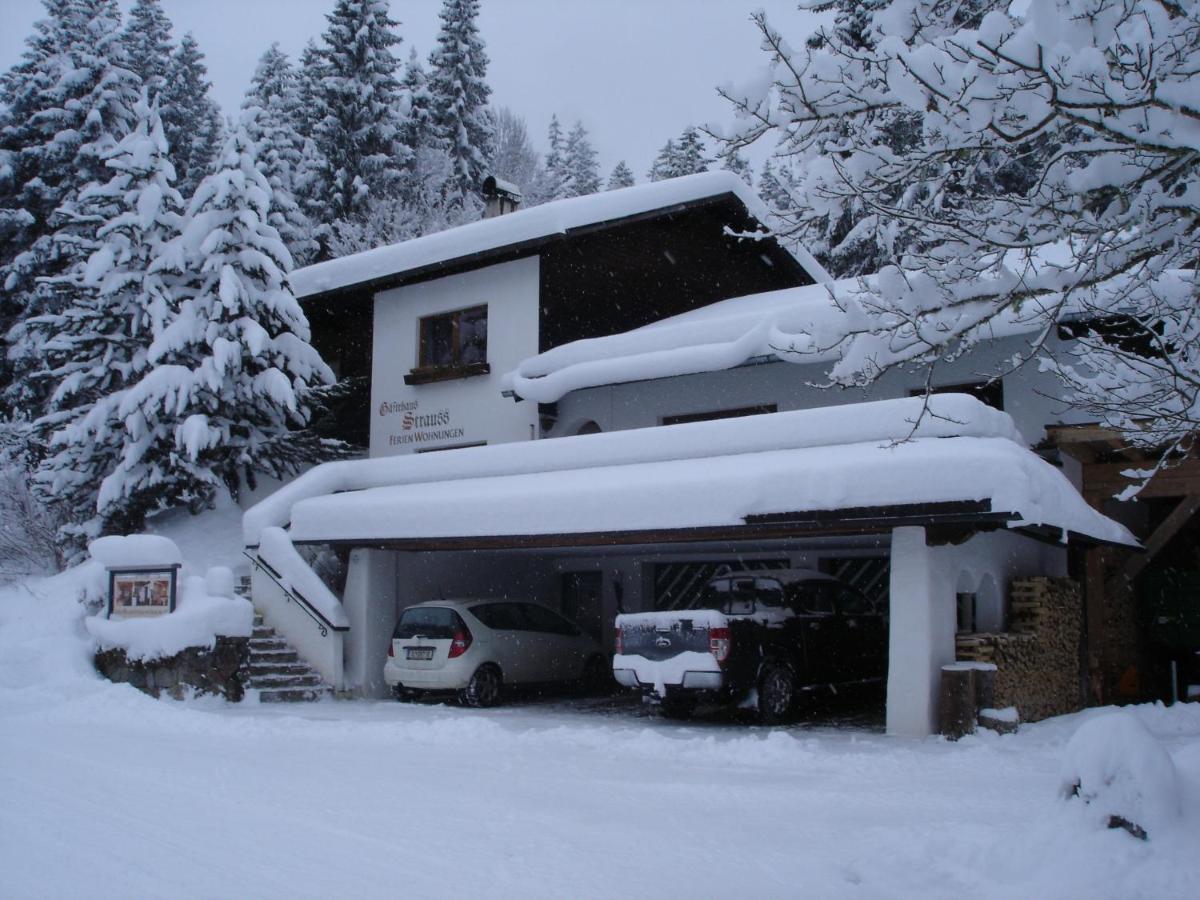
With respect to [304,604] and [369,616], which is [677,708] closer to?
[369,616]

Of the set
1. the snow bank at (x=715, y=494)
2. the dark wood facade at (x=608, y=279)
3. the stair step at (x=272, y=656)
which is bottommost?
the stair step at (x=272, y=656)

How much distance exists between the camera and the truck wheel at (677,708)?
13789mm

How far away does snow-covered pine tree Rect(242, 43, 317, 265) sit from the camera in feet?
115

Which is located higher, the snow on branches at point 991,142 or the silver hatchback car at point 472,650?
the snow on branches at point 991,142

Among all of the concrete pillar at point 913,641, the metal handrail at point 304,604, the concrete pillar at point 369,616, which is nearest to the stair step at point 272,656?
the metal handrail at point 304,604

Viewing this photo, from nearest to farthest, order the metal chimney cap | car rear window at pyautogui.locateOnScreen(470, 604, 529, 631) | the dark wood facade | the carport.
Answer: the carport, car rear window at pyautogui.locateOnScreen(470, 604, 529, 631), the dark wood facade, the metal chimney cap

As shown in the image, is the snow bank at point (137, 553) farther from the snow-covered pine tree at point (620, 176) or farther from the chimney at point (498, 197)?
the snow-covered pine tree at point (620, 176)

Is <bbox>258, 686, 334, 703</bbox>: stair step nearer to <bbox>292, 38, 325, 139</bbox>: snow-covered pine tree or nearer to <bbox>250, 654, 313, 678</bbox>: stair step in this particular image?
<bbox>250, 654, 313, 678</bbox>: stair step

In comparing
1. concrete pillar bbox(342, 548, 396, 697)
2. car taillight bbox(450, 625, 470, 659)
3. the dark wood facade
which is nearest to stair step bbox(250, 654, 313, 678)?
concrete pillar bbox(342, 548, 396, 697)

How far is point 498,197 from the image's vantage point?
945 inches

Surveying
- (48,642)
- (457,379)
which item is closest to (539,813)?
(48,642)

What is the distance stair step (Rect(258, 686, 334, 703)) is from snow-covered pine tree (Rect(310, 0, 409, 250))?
26.4 m

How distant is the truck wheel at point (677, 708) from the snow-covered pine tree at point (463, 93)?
34.5 m

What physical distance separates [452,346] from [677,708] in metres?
9.43
